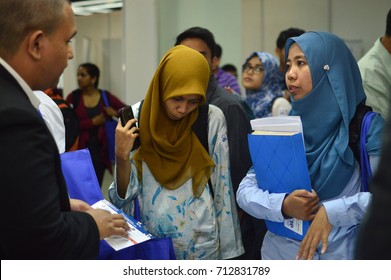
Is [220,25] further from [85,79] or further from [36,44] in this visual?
[36,44]

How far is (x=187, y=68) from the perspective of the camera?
2.03 metres

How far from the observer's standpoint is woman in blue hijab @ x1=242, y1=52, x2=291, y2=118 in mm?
3728

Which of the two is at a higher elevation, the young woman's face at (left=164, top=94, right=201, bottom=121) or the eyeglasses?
the eyeglasses

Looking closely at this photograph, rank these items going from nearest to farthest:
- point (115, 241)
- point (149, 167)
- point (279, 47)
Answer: point (115, 241) → point (149, 167) → point (279, 47)

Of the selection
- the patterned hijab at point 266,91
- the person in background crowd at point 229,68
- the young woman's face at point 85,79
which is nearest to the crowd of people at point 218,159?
the patterned hijab at point 266,91

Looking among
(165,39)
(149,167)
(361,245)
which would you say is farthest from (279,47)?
(361,245)

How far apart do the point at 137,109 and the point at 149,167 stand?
27cm

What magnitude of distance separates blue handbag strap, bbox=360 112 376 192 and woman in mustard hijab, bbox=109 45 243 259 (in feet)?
1.82

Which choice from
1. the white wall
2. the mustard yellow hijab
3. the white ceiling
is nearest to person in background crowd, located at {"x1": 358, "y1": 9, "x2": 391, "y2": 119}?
the mustard yellow hijab

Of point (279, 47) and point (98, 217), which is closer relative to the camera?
point (98, 217)

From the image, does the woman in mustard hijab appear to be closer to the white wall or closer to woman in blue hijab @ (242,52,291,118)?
woman in blue hijab @ (242,52,291,118)

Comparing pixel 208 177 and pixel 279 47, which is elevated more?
pixel 279 47

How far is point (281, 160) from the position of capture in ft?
5.80

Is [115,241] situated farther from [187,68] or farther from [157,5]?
[157,5]
